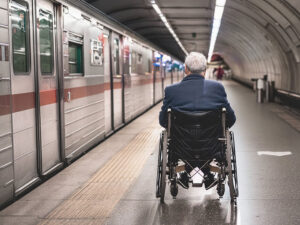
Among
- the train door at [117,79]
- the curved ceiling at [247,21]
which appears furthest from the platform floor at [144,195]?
the curved ceiling at [247,21]

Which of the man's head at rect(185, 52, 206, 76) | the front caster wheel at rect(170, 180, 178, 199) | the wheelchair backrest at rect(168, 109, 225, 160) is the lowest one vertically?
the front caster wheel at rect(170, 180, 178, 199)

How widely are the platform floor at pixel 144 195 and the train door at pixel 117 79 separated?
7.20 ft

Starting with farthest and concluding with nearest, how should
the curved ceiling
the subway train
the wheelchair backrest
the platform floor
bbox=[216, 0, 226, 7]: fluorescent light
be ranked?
1. the curved ceiling
2. bbox=[216, 0, 226, 7]: fluorescent light
3. the subway train
4. the wheelchair backrest
5. the platform floor

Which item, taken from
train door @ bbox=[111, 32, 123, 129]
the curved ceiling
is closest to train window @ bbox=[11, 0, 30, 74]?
train door @ bbox=[111, 32, 123, 129]

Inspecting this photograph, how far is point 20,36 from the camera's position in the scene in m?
4.50

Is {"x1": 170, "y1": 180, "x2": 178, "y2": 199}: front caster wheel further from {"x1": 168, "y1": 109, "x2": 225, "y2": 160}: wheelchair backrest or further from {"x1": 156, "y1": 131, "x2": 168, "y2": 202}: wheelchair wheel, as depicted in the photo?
{"x1": 168, "y1": 109, "x2": 225, "y2": 160}: wheelchair backrest

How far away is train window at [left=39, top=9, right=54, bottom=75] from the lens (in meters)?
5.11

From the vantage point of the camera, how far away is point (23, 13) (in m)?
4.59

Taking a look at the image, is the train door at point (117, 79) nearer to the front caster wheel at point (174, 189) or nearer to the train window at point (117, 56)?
the train window at point (117, 56)

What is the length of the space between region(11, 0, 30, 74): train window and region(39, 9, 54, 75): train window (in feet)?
1.38

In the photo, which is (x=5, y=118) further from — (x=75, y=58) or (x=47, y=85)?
(x=75, y=58)

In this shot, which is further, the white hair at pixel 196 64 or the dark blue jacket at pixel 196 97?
the white hair at pixel 196 64

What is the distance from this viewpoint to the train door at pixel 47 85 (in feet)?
16.5

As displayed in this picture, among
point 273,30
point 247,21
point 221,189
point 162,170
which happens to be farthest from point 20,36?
point 247,21
